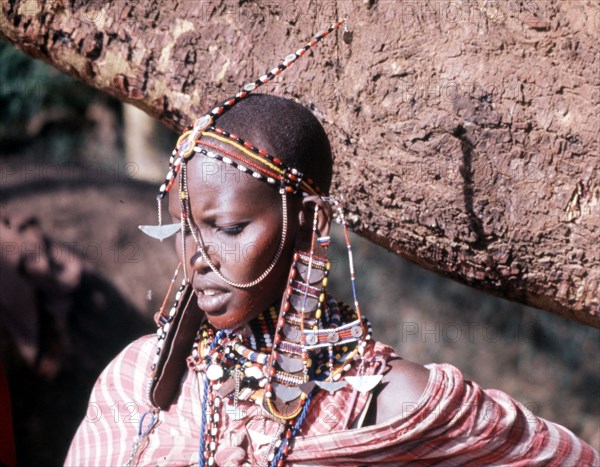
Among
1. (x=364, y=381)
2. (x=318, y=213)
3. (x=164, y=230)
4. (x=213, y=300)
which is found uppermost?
(x=318, y=213)

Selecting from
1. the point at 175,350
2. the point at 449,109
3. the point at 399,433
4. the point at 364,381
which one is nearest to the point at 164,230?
the point at 175,350

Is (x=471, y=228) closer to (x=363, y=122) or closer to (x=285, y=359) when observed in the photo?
(x=363, y=122)

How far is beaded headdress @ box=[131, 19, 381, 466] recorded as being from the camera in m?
1.78

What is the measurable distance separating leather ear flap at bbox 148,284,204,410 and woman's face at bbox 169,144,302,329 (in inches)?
7.9

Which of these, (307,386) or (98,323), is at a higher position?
(307,386)

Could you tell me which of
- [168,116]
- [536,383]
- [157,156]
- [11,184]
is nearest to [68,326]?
[11,184]

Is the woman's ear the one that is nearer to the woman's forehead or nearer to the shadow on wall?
the woman's forehead

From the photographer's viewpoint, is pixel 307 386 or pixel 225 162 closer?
pixel 225 162

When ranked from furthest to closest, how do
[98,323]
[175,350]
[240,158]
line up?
[98,323] → [175,350] → [240,158]

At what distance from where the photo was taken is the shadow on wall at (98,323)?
3.28 metres

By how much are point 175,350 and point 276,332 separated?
336mm

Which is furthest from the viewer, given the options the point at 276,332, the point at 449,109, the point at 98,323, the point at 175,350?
the point at 98,323

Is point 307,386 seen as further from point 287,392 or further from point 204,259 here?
point 204,259

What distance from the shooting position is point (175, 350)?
80.7 inches
